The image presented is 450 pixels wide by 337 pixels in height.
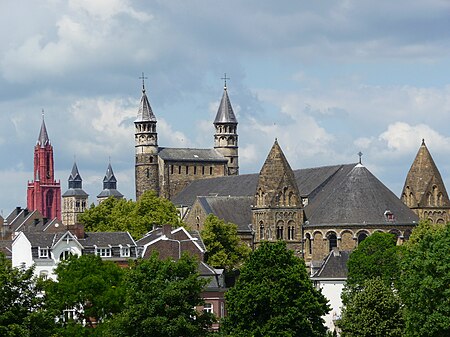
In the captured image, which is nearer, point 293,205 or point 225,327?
point 225,327

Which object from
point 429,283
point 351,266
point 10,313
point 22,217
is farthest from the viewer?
point 22,217

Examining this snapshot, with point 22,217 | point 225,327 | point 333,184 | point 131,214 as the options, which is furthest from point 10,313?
point 22,217

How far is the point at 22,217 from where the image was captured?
18575 centimetres

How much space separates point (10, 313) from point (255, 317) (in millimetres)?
17124

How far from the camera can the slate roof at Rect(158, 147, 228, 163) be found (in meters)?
186

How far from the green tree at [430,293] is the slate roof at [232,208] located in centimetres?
7218

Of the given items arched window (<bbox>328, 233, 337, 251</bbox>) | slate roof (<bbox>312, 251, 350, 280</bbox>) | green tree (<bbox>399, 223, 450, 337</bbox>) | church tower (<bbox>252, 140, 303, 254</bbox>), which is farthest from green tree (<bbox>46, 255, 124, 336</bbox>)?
church tower (<bbox>252, 140, 303, 254</bbox>)

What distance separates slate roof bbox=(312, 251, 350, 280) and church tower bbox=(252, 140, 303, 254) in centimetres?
2198

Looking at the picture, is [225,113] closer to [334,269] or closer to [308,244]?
[308,244]

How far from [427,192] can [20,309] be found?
8486cm

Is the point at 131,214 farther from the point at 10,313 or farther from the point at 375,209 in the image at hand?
the point at 10,313

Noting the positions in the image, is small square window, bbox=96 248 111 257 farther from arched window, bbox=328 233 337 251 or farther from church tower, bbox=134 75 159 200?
church tower, bbox=134 75 159 200

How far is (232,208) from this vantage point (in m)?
154

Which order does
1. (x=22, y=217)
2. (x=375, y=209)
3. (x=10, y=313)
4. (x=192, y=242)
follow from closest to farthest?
(x=10, y=313)
(x=192, y=242)
(x=375, y=209)
(x=22, y=217)
